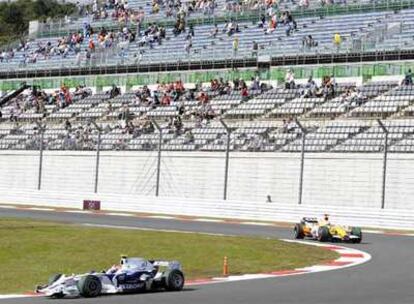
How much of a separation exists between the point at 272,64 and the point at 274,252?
96.0 feet

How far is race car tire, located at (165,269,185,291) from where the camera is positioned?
52.0 ft

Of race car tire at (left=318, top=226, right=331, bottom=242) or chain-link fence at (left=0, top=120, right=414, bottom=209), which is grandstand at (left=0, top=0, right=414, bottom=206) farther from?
race car tire at (left=318, top=226, right=331, bottom=242)

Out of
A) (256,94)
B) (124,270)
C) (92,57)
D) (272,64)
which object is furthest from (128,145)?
(124,270)

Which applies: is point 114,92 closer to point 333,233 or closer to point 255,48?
point 255,48

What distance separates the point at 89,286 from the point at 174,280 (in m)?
1.52

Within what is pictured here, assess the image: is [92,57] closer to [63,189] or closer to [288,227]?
[63,189]

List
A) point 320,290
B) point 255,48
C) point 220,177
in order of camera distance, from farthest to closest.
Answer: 1. point 255,48
2. point 220,177
3. point 320,290

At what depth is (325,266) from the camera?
2022 cm

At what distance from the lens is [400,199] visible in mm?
33781

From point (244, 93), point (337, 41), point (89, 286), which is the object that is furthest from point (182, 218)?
point (89, 286)

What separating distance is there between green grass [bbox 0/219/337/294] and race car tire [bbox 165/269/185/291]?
2.06m

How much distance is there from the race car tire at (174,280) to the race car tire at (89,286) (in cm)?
117

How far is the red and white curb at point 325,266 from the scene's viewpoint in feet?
57.3

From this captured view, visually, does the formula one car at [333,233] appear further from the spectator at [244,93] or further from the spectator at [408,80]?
the spectator at [244,93]
